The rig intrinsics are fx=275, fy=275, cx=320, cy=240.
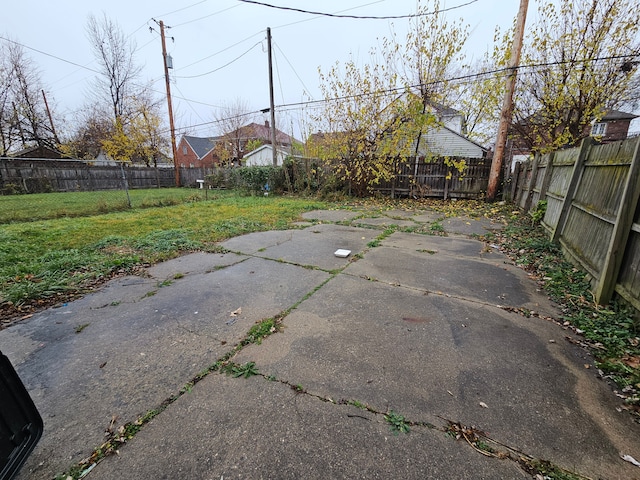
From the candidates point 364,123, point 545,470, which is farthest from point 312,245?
point 364,123

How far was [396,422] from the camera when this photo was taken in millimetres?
1402

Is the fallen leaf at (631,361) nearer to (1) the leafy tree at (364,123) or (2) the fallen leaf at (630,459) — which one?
(2) the fallen leaf at (630,459)

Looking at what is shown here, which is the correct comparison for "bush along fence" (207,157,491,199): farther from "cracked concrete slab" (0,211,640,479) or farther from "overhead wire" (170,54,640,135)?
"cracked concrete slab" (0,211,640,479)

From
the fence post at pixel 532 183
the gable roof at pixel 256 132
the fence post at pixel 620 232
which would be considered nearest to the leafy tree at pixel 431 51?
the fence post at pixel 532 183

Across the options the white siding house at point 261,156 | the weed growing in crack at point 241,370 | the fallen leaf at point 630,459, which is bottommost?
the weed growing in crack at point 241,370

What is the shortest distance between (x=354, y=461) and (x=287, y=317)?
135cm

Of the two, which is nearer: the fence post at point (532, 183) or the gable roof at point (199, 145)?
the fence post at point (532, 183)

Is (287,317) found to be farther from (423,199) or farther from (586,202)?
(423,199)

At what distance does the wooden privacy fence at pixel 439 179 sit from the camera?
33.0 ft

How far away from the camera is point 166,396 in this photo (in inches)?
62.5

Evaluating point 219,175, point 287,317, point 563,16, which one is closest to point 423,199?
point 563,16

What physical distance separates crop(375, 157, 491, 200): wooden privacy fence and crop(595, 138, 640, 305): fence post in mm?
7894

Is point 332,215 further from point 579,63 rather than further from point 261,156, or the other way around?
point 261,156

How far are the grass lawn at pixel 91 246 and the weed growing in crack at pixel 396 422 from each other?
3305 millimetres
